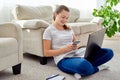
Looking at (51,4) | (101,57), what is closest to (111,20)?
(51,4)

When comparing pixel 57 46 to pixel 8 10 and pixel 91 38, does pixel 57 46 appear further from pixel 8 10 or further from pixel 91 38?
pixel 8 10

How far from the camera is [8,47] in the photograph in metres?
1.91

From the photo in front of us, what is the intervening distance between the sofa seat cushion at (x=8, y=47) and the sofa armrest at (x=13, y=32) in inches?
2.6

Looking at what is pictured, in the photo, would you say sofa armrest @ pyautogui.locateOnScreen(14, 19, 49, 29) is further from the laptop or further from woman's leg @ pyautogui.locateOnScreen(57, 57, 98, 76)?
the laptop

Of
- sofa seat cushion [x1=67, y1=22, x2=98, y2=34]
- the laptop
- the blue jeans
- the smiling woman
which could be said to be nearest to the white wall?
the smiling woman

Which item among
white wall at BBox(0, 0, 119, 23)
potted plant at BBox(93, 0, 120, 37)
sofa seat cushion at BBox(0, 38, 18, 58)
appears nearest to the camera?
sofa seat cushion at BBox(0, 38, 18, 58)

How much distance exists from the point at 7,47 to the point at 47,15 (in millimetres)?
1474

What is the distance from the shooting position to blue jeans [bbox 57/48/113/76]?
6.49ft

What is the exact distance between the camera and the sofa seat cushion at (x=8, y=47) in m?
1.85

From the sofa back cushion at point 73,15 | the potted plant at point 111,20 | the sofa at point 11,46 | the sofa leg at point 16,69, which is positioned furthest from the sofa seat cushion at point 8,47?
the potted plant at point 111,20

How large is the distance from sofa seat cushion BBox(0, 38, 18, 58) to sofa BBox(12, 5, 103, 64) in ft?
1.41

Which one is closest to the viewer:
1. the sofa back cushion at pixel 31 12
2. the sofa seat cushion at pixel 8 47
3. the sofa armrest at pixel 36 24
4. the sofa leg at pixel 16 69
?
the sofa seat cushion at pixel 8 47

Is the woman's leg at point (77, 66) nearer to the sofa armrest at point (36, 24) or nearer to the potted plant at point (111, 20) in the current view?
the sofa armrest at point (36, 24)

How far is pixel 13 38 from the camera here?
203 cm
